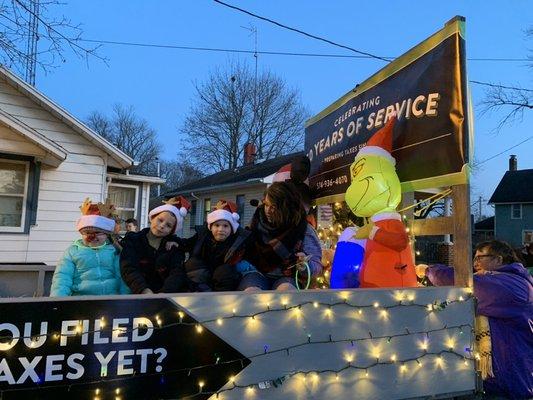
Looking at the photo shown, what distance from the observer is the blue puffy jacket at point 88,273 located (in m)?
2.92

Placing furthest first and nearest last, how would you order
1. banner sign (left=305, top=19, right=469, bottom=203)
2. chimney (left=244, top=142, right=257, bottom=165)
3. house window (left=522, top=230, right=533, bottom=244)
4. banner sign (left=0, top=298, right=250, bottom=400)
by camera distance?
house window (left=522, top=230, right=533, bottom=244) → chimney (left=244, top=142, right=257, bottom=165) → banner sign (left=305, top=19, right=469, bottom=203) → banner sign (left=0, top=298, right=250, bottom=400)

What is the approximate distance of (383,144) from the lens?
10.8 ft

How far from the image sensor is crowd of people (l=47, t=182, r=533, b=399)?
2941 millimetres

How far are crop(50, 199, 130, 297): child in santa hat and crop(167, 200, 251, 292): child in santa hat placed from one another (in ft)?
1.61

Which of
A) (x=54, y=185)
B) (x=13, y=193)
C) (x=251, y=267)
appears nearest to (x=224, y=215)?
(x=251, y=267)

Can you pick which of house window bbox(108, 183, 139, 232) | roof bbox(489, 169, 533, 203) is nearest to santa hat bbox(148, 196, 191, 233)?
house window bbox(108, 183, 139, 232)

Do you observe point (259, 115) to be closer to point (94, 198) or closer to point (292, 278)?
point (94, 198)

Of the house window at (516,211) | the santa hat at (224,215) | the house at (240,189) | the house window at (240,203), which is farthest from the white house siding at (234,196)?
the house window at (516,211)

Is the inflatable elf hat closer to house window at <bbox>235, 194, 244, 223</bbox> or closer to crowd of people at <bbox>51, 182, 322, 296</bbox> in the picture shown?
crowd of people at <bbox>51, 182, 322, 296</bbox>

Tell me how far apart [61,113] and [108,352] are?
7523mm

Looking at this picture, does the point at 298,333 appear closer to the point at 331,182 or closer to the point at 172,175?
the point at 331,182

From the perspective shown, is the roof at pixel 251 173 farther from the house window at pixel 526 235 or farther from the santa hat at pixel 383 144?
the house window at pixel 526 235

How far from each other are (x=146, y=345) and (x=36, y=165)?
23.7ft

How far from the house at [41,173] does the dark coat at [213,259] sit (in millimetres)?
5512
